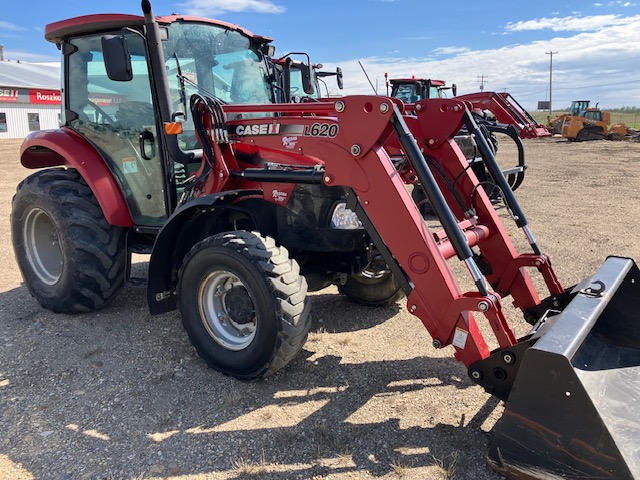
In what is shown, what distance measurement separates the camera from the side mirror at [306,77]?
5141 millimetres

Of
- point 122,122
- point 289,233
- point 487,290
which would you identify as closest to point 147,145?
point 122,122

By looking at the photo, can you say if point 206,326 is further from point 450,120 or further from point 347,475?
point 450,120

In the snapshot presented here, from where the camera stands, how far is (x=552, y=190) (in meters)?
11.9

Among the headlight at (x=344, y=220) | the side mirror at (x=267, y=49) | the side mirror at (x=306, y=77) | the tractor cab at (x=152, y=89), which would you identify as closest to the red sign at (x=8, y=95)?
the tractor cab at (x=152, y=89)

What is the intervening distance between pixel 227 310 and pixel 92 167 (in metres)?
1.88

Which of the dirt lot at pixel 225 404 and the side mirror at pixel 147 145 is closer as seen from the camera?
the dirt lot at pixel 225 404

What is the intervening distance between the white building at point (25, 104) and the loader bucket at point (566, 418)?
31118mm

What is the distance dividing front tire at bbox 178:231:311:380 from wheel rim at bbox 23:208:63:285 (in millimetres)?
2012

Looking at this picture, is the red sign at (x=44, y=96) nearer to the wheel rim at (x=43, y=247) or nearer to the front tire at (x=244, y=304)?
the wheel rim at (x=43, y=247)

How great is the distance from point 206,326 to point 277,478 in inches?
51.2

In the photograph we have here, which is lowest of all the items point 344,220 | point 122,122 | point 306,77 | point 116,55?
point 344,220

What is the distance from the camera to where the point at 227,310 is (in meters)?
3.64

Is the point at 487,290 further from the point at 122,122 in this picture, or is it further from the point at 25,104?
the point at 25,104

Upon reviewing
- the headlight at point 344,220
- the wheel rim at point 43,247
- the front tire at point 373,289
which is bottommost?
the front tire at point 373,289
